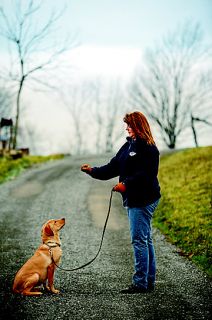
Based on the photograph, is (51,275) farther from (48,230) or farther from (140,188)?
(140,188)

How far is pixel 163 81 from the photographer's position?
4403 centimetres

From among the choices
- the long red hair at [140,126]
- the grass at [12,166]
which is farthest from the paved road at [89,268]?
the grass at [12,166]

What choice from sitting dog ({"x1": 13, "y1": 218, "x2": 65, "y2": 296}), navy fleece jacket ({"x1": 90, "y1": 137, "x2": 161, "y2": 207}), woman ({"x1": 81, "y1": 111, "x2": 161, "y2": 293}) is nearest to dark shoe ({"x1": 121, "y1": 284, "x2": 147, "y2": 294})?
woman ({"x1": 81, "y1": 111, "x2": 161, "y2": 293})

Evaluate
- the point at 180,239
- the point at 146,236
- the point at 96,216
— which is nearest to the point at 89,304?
the point at 146,236

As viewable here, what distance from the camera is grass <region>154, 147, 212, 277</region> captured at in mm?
6824

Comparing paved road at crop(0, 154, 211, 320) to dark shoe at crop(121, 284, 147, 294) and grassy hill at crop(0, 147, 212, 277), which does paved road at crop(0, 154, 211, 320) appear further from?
grassy hill at crop(0, 147, 212, 277)

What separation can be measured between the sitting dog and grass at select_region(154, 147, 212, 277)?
8.02 ft

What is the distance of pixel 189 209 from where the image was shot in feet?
30.2

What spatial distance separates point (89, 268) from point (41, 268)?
65.4 inches

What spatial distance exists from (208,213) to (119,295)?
4.51 meters

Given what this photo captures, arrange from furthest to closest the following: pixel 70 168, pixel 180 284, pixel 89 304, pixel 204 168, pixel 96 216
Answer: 1. pixel 70 168
2. pixel 204 168
3. pixel 96 216
4. pixel 180 284
5. pixel 89 304

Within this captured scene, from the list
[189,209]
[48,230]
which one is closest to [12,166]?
[189,209]

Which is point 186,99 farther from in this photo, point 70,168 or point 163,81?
point 70,168

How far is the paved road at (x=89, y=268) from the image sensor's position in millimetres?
4148
